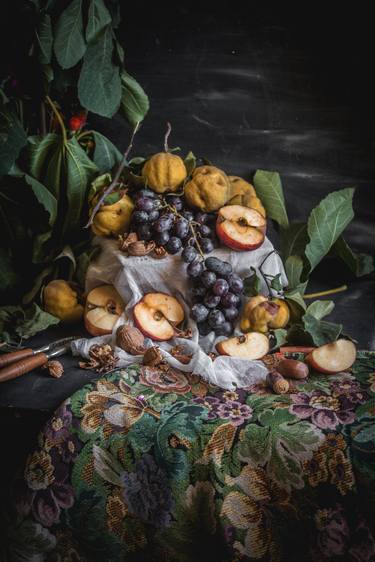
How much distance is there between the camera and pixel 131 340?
1751 mm

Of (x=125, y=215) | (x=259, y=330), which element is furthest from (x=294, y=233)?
(x=125, y=215)

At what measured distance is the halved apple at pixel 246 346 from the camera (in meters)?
1.75

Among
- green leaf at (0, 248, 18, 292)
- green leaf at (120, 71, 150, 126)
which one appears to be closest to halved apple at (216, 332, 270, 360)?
green leaf at (0, 248, 18, 292)

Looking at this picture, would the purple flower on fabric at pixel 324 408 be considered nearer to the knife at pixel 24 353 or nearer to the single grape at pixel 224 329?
the single grape at pixel 224 329

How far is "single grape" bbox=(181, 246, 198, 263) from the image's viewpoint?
1.85 meters

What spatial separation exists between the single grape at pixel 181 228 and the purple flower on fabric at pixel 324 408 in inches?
26.0

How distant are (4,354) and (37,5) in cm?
112

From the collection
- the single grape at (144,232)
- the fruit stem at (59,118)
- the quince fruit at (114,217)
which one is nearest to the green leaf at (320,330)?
the single grape at (144,232)

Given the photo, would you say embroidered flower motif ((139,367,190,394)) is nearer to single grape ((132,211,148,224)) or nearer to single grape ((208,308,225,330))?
single grape ((208,308,225,330))

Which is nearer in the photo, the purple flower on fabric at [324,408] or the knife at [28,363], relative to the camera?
the purple flower on fabric at [324,408]

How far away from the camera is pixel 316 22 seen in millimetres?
2158

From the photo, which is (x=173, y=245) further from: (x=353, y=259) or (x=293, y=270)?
(x=353, y=259)

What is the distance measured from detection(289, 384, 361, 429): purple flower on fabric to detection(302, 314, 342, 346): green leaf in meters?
0.30

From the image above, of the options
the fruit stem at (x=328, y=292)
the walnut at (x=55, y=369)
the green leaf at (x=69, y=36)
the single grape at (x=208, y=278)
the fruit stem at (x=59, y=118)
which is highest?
the green leaf at (x=69, y=36)
